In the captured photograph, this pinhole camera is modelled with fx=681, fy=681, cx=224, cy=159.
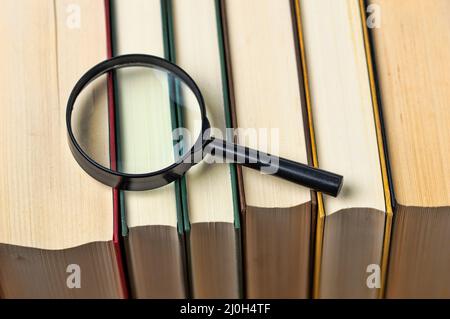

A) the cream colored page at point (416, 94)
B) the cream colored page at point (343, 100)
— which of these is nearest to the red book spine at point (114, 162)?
the cream colored page at point (343, 100)

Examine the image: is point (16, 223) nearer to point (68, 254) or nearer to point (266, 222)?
point (68, 254)

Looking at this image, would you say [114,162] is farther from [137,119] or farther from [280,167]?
[280,167]

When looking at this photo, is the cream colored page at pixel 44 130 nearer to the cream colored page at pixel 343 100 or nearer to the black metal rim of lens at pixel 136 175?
the black metal rim of lens at pixel 136 175

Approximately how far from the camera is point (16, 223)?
0.96 m

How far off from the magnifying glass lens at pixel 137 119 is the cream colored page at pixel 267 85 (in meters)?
0.09

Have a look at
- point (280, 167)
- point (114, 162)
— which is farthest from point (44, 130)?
point (280, 167)

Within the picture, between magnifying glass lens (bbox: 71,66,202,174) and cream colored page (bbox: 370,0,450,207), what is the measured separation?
295mm

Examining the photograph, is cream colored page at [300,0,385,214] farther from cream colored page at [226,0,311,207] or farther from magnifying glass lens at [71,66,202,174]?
magnifying glass lens at [71,66,202,174]

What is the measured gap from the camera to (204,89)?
3.40 feet

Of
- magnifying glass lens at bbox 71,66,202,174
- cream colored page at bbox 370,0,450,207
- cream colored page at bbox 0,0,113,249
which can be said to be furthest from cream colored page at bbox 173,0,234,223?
cream colored page at bbox 370,0,450,207

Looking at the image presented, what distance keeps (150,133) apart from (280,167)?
0.20 metres

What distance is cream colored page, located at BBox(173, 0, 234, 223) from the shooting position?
38.2 inches
